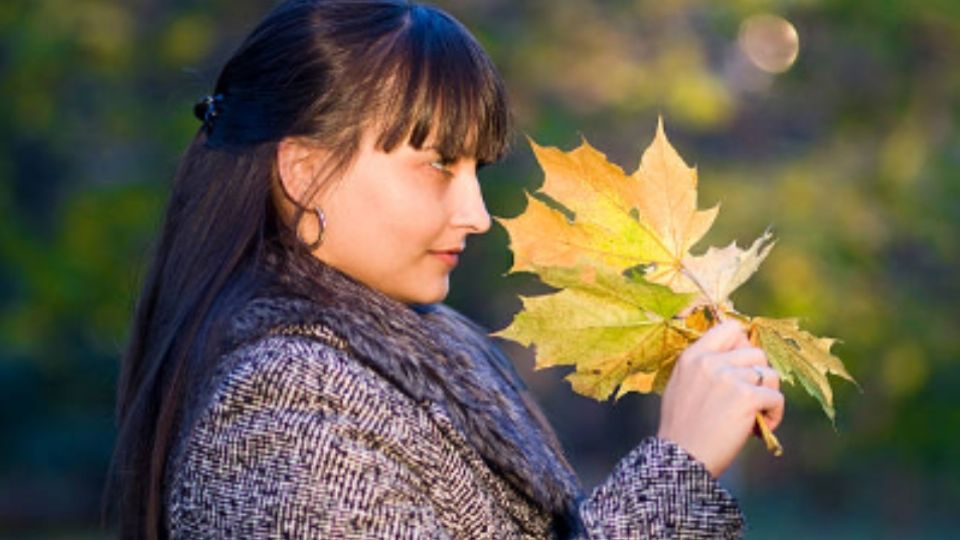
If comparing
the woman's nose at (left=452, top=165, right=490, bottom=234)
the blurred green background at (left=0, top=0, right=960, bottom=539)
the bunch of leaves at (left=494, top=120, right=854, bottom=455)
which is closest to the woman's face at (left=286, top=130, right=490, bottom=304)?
the woman's nose at (left=452, top=165, right=490, bottom=234)

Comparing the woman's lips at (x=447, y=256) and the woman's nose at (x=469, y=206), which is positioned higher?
the woman's nose at (x=469, y=206)

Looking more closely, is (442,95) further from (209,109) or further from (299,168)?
(209,109)

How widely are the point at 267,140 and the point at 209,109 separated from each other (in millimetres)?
205

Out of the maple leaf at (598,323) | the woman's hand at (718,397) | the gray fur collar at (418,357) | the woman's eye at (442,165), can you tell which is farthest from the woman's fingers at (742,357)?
the woman's eye at (442,165)

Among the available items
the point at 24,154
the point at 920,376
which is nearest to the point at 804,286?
the point at 920,376

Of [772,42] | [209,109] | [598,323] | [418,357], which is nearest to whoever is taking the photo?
[598,323]

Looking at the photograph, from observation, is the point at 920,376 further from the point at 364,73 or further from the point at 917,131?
the point at 364,73

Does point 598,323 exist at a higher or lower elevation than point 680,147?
higher

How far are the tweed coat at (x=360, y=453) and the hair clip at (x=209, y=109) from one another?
35cm

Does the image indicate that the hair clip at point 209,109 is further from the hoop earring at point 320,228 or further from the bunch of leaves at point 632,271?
the bunch of leaves at point 632,271

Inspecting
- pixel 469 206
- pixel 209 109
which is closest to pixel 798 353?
pixel 469 206

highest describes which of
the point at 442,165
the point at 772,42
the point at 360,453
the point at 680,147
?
the point at 442,165

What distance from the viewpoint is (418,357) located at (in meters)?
2.31

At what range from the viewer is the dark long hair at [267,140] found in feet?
7.51
